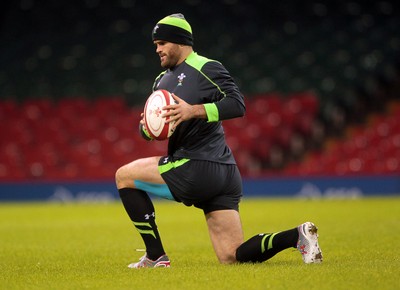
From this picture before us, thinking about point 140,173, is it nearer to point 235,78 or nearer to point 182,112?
point 182,112

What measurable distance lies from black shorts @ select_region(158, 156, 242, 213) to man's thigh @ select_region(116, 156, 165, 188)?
0.05 metres

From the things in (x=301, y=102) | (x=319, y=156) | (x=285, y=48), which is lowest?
(x=319, y=156)

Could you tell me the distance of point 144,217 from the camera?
20.9ft

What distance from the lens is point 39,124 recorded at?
21438 millimetres

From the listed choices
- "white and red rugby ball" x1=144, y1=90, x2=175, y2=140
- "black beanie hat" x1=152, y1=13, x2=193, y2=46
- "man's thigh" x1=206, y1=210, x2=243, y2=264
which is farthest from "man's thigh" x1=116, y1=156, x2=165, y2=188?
"black beanie hat" x1=152, y1=13, x2=193, y2=46

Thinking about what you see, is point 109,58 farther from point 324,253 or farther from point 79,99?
point 324,253

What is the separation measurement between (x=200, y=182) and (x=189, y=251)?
1.99 metres

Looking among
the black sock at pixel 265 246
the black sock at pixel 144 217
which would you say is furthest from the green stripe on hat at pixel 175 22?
the black sock at pixel 265 246

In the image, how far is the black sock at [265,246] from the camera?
5984 mm

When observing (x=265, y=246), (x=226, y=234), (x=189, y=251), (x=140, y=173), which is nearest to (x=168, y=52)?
(x=140, y=173)

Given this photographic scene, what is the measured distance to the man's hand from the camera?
5.82 meters

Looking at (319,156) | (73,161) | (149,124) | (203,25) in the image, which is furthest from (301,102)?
(149,124)

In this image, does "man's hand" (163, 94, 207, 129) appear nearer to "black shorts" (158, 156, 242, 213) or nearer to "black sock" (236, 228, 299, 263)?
"black shorts" (158, 156, 242, 213)

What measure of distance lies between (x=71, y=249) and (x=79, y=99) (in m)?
14.2
